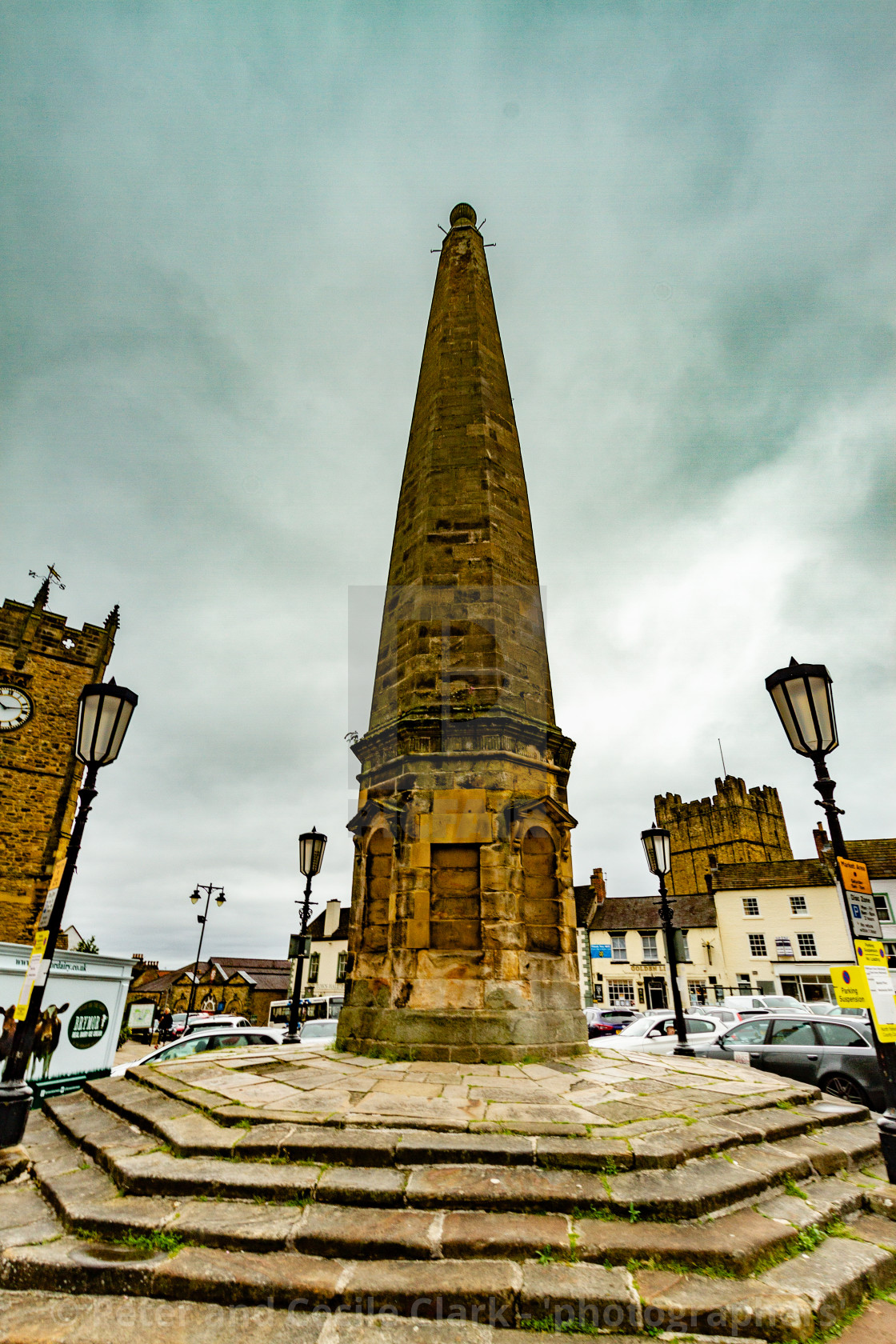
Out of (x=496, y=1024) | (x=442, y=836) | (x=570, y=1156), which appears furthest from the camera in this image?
(x=442, y=836)

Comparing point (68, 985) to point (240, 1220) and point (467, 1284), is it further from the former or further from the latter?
point (467, 1284)

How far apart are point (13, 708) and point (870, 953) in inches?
1077

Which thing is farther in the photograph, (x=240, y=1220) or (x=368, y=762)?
(x=368, y=762)

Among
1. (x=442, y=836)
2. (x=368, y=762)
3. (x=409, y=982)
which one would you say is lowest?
(x=409, y=982)

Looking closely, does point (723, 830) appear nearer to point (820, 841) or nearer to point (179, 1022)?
point (820, 841)

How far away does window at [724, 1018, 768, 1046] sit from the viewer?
10.3m

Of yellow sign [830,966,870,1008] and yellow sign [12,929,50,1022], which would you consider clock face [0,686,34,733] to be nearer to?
yellow sign [12,929,50,1022]

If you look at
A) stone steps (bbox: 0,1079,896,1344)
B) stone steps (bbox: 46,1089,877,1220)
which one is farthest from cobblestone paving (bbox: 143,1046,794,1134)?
stone steps (bbox: 46,1089,877,1220)

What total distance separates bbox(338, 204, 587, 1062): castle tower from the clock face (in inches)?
800

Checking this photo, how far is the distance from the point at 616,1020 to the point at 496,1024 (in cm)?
1969

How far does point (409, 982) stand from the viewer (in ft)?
23.9

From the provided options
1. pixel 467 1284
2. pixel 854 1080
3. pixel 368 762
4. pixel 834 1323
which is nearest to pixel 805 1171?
pixel 834 1323

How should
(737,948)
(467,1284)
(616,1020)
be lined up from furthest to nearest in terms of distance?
(737,948), (616,1020), (467,1284)

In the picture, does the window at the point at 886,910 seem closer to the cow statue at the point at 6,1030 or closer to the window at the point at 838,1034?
the window at the point at 838,1034
